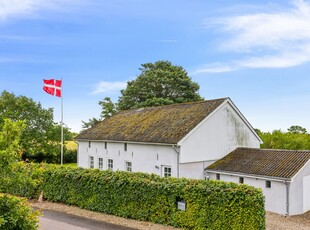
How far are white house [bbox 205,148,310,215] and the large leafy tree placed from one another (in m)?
30.6

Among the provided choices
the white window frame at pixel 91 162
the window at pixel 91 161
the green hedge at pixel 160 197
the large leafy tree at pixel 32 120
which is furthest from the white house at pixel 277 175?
the large leafy tree at pixel 32 120

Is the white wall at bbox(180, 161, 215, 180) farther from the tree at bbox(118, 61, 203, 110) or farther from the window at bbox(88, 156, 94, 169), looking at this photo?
the tree at bbox(118, 61, 203, 110)

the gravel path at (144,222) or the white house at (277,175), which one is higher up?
the white house at (277,175)

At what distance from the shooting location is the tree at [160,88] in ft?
171

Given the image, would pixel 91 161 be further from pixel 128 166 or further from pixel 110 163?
pixel 128 166

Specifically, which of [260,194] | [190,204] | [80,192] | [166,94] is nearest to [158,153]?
[80,192]

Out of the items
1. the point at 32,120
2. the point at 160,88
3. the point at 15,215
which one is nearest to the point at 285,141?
the point at 160,88

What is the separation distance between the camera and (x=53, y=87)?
30.7 metres

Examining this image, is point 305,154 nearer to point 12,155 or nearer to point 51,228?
point 51,228

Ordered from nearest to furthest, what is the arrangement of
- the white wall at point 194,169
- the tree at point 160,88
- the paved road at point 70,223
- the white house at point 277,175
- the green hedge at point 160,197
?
the green hedge at point 160,197 → the paved road at point 70,223 → the white house at point 277,175 → the white wall at point 194,169 → the tree at point 160,88

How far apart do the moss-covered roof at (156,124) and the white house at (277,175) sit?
4232 mm

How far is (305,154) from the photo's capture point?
22438 millimetres

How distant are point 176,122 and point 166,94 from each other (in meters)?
25.3

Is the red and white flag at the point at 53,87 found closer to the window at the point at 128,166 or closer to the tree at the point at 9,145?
the window at the point at 128,166
